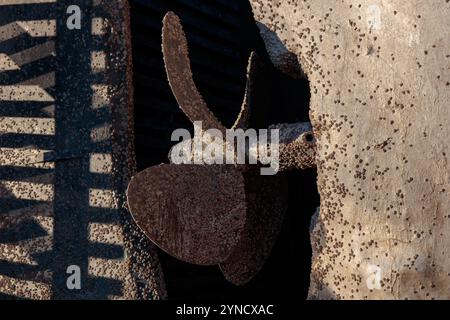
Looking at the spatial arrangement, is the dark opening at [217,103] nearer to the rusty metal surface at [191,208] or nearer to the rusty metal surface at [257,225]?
the rusty metal surface at [257,225]

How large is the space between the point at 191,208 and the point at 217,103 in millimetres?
2403

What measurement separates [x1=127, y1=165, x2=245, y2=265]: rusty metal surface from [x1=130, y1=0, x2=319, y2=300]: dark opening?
809mm

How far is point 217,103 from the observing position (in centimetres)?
660

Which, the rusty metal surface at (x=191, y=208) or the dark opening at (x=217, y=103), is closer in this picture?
the rusty metal surface at (x=191, y=208)

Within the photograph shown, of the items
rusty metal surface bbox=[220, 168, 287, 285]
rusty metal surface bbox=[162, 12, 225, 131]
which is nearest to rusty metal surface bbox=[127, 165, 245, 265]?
rusty metal surface bbox=[220, 168, 287, 285]

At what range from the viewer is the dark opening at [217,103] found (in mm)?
5488

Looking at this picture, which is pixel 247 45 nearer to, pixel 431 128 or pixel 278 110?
pixel 278 110

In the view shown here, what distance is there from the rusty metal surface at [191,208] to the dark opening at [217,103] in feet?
2.65

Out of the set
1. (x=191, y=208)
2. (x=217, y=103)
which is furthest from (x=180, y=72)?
(x=217, y=103)

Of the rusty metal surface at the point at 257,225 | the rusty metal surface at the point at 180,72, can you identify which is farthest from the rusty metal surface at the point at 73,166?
the rusty metal surface at the point at 180,72

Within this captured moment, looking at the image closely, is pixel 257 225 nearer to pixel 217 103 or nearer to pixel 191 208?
pixel 191 208

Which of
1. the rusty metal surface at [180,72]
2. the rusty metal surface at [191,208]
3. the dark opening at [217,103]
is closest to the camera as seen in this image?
the rusty metal surface at [191,208]

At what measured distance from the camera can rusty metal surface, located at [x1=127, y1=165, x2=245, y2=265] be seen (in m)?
4.18

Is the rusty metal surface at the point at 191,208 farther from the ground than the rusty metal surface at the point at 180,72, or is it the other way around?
the rusty metal surface at the point at 180,72
